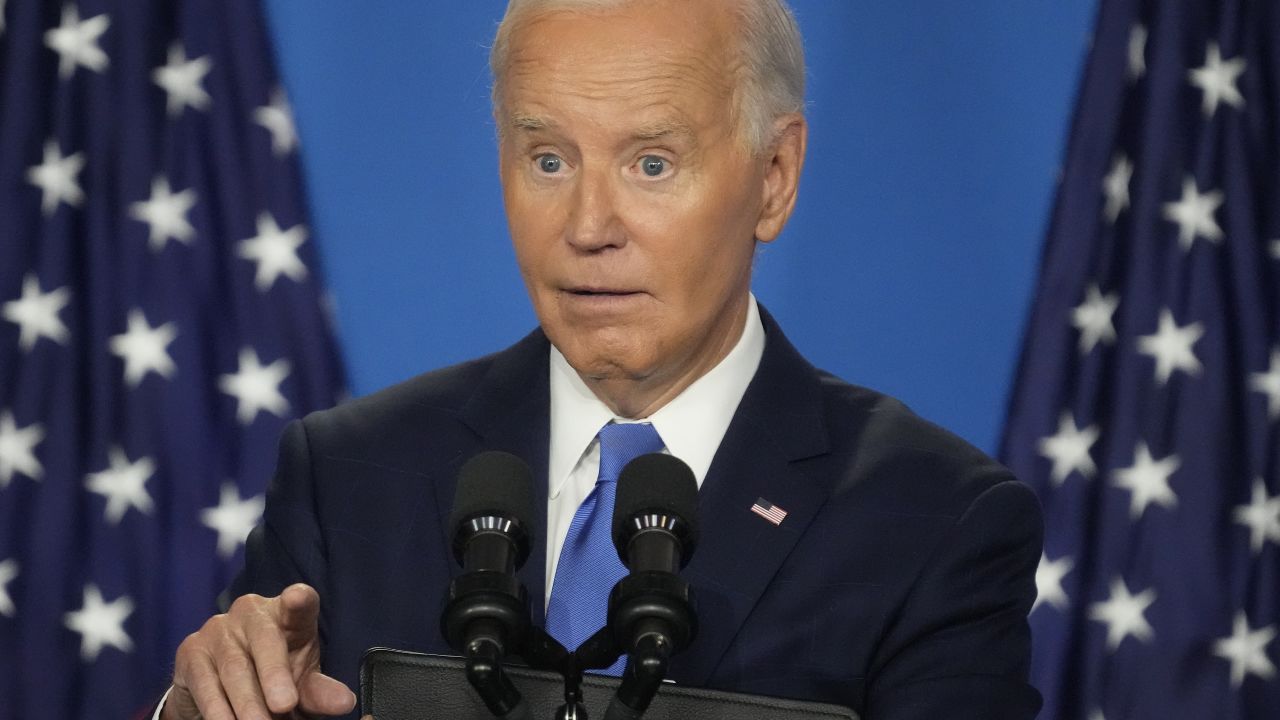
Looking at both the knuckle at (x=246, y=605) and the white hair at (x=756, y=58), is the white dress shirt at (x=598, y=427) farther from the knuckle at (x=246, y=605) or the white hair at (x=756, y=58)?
the knuckle at (x=246, y=605)

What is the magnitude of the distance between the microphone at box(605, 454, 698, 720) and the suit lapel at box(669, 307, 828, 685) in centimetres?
60

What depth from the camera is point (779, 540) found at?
1903 millimetres

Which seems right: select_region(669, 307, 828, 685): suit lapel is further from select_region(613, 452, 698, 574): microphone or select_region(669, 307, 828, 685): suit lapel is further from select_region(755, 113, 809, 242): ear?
select_region(613, 452, 698, 574): microphone

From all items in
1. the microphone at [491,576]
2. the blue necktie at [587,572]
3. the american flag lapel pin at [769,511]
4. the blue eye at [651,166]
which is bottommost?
the microphone at [491,576]

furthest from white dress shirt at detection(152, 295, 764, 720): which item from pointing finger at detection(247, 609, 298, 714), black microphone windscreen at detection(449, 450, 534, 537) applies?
black microphone windscreen at detection(449, 450, 534, 537)

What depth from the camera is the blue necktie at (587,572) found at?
1857 millimetres

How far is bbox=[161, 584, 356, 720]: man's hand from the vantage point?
1.51 m

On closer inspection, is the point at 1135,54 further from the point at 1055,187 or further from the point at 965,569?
the point at 965,569

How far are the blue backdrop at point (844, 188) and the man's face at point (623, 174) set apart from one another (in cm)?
124

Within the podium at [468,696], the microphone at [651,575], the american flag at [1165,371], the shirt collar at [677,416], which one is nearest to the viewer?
the microphone at [651,575]

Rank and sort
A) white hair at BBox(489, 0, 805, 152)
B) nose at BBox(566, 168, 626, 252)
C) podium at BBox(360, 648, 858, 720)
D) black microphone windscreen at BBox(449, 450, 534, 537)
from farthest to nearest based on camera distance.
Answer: white hair at BBox(489, 0, 805, 152), nose at BBox(566, 168, 626, 252), podium at BBox(360, 648, 858, 720), black microphone windscreen at BBox(449, 450, 534, 537)

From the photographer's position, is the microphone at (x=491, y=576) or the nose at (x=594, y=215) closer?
the microphone at (x=491, y=576)

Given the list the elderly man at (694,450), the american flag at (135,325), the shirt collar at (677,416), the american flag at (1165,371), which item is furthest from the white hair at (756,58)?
the american flag at (135,325)

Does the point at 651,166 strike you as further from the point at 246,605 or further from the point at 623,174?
the point at 246,605
